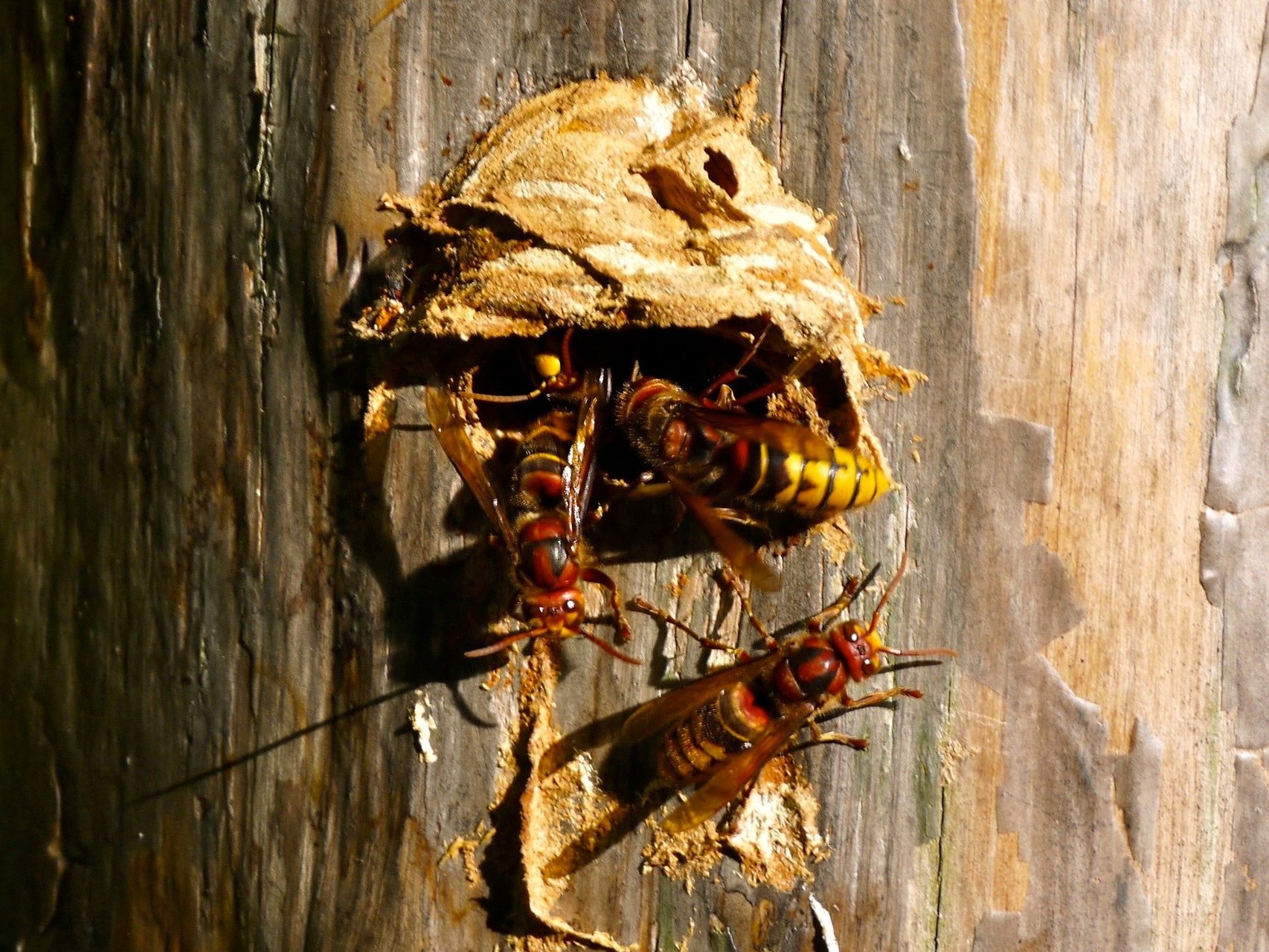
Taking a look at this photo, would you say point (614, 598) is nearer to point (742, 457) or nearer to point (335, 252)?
point (742, 457)

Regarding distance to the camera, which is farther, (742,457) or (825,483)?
(742,457)

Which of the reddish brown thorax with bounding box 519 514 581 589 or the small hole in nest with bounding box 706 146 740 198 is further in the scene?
the reddish brown thorax with bounding box 519 514 581 589

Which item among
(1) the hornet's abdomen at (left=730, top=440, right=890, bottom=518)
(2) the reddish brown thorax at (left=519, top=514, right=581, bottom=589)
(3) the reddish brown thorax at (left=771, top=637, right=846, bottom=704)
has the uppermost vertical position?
(1) the hornet's abdomen at (left=730, top=440, right=890, bottom=518)

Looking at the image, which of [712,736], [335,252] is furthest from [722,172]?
[712,736]

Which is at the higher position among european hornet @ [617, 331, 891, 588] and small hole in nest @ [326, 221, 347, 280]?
small hole in nest @ [326, 221, 347, 280]

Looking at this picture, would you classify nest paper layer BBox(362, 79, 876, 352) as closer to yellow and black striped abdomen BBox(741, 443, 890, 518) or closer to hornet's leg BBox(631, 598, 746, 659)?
yellow and black striped abdomen BBox(741, 443, 890, 518)

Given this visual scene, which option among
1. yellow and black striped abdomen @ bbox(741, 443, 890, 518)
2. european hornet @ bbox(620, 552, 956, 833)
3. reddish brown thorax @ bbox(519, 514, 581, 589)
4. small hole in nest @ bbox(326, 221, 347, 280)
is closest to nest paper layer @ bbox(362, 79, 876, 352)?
small hole in nest @ bbox(326, 221, 347, 280)

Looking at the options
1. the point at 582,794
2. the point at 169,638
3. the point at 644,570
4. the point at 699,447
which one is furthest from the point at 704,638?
the point at 169,638
